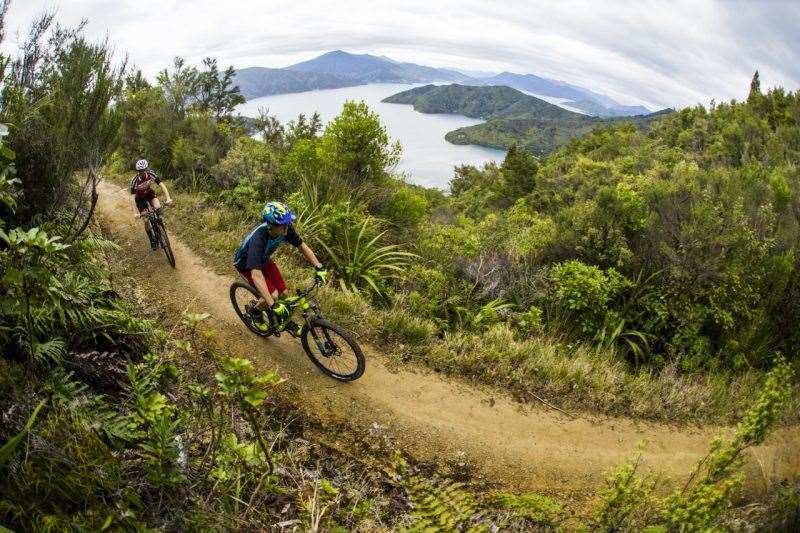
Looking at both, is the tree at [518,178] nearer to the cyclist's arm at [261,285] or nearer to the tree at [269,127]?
the tree at [269,127]

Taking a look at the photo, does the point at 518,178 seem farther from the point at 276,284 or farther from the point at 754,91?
the point at 276,284

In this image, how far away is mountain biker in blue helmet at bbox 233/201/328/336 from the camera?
19.0ft

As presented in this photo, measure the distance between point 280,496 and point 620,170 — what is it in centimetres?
2716

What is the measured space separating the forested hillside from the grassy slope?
3cm

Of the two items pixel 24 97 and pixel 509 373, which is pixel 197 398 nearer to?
pixel 509 373

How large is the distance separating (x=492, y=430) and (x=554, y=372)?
1.45 metres

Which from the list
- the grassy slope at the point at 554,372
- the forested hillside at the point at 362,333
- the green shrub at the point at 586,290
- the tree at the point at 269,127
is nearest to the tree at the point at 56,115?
the forested hillside at the point at 362,333

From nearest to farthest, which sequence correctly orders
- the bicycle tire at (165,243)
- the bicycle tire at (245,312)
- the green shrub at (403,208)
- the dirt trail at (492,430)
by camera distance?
the dirt trail at (492,430) → the bicycle tire at (245,312) → the bicycle tire at (165,243) → the green shrub at (403,208)

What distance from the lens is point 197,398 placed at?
4602 millimetres

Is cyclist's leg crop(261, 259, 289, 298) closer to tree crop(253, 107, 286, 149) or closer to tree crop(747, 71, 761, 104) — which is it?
tree crop(253, 107, 286, 149)

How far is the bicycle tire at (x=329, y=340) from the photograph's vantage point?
5.91 meters

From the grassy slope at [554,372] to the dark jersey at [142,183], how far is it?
14.1 ft

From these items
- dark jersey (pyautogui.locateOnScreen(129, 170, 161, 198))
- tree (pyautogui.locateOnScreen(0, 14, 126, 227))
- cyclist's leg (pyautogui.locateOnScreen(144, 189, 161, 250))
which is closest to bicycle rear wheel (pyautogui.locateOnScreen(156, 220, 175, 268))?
cyclist's leg (pyautogui.locateOnScreen(144, 189, 161, 250))

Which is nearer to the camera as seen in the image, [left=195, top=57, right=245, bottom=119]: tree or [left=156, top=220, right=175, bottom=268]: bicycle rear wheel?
[left=156, top=220, right=175, bottom=268]: bicycle rear wheel
